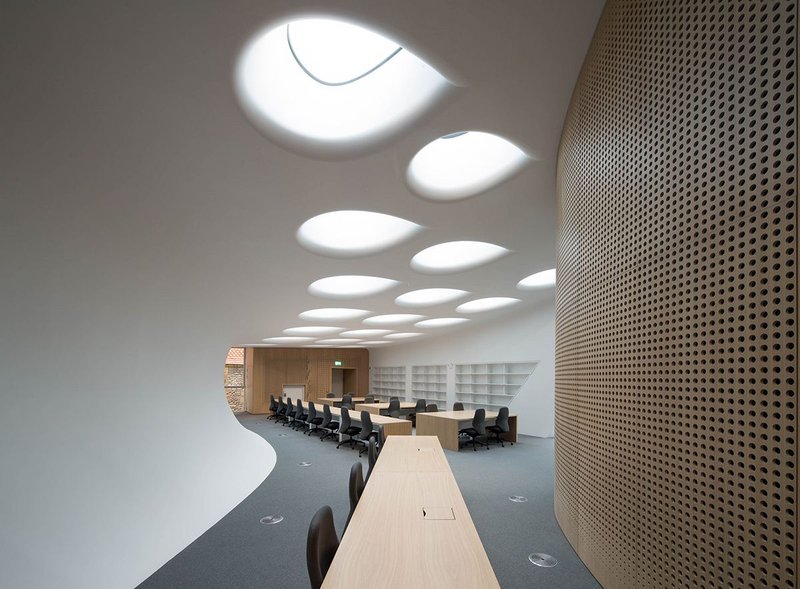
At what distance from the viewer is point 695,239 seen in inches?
70.3

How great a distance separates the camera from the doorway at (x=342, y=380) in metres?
21.8

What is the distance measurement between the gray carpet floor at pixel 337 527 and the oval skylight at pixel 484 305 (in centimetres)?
438

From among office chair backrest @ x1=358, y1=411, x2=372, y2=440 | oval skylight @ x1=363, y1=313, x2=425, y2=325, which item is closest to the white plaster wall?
oval skylight @ x1=363, y1=313, x2=425, y2=325

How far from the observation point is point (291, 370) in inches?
784

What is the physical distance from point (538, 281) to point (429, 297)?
8.93 feet

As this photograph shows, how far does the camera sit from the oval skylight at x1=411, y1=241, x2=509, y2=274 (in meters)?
7.77

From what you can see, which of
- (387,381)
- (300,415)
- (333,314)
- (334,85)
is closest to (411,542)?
(334,85)

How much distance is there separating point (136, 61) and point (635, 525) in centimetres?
386

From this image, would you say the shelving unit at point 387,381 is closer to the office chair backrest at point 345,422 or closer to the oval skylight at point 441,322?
the oval skylight at point 441,322

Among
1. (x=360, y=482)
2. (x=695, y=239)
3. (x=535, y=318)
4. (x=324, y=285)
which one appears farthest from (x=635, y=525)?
(x=535, y=318)

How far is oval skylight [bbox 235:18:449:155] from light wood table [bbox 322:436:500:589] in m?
2.89

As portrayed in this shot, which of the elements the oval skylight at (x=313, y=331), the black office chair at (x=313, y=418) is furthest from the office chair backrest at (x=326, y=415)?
the oval skylight at (x=313, y=331)

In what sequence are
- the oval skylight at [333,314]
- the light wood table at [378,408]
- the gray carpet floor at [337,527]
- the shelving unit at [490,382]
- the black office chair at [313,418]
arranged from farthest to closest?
the light wood table at [378,408] → the shelving unit at [490,382] → the black office chair at [313,418] → the oval skylight at [333,314] → the gray carpet floor at [337,527]

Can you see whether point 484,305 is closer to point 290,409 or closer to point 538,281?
point 538,281
